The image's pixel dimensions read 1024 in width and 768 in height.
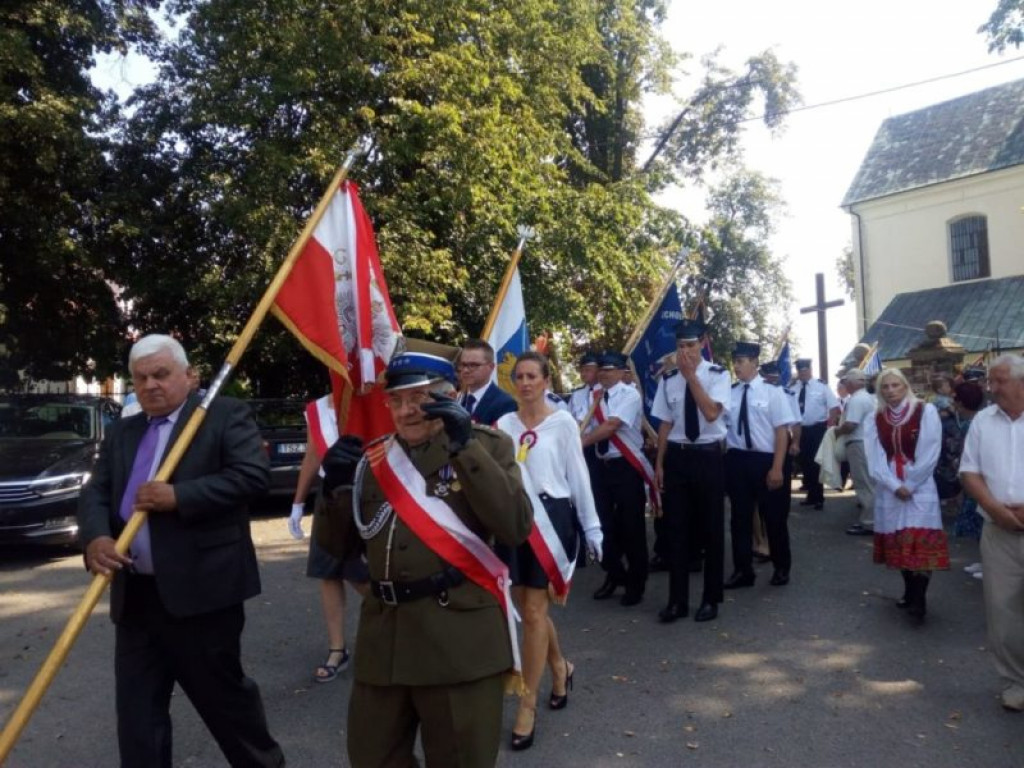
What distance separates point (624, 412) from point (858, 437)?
16.8ft

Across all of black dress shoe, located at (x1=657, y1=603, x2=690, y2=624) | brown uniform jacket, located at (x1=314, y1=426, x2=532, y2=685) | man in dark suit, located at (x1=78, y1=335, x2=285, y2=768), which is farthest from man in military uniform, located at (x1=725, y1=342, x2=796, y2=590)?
brown uniform jacket, located at (x1=314, y1=426, x2=532, y2=685)

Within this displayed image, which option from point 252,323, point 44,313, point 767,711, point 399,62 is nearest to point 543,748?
point 767,711

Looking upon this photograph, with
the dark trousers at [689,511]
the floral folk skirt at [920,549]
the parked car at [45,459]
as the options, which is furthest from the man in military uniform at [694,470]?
the parked car at [45,459]

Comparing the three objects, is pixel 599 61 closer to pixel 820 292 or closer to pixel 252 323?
pixel 820 292

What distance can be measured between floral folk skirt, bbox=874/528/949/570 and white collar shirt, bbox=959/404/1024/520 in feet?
4.43

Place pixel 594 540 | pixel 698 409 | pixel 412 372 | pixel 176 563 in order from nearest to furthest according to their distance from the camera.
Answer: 1. pixel 412 372
2. pixel 176 563
3. pixel 594 540
4. pixel 698 409

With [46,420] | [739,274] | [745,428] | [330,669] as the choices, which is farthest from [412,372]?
[739,274]

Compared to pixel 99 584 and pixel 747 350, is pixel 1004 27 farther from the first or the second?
pixel 99 584

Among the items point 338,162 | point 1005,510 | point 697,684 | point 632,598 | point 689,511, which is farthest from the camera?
point 338,162

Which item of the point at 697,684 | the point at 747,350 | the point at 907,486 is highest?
the point at 747,350

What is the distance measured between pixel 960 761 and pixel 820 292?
19.8m

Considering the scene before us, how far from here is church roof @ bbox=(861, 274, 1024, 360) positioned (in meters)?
28.3

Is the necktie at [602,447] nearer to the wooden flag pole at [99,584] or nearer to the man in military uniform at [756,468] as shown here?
the man in military uniform at [756,468]

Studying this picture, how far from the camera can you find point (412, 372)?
10.2 ft
